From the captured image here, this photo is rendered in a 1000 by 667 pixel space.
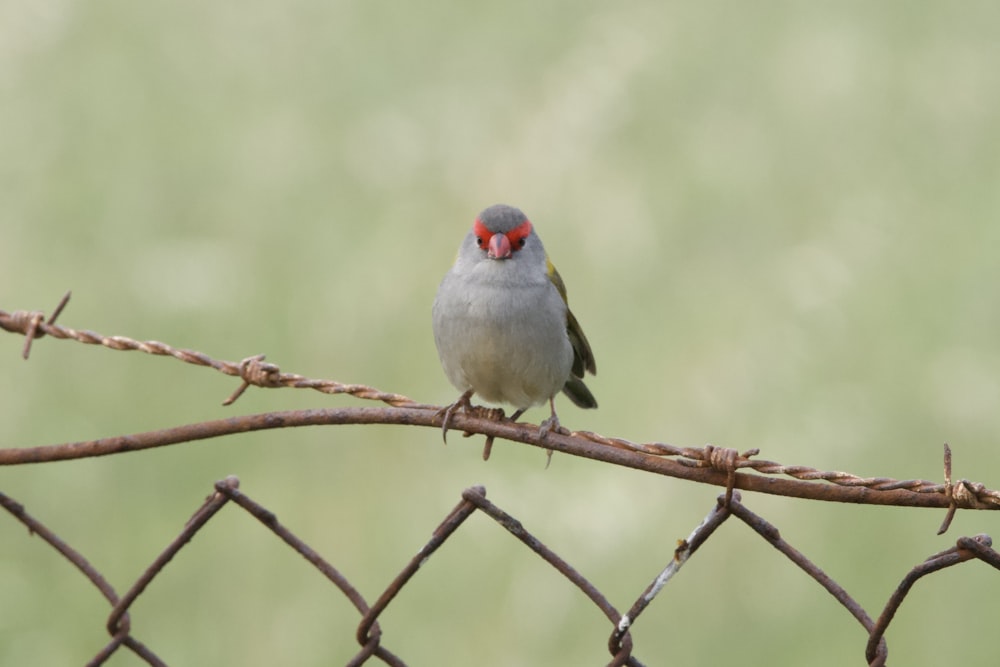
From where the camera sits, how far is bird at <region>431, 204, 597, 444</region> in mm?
3332

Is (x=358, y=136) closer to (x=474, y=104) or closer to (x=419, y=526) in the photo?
(x=474, y=104)

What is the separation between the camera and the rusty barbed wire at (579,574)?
1720 millimetres

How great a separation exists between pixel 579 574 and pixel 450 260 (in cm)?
313

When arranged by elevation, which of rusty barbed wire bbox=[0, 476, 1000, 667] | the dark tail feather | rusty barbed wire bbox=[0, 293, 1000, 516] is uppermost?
the dark tail feather

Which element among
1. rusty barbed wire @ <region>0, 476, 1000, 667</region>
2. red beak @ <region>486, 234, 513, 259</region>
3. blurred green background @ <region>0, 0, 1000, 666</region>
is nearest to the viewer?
rusty barbed wire @ <region>0, 476, 1000, 667</region>

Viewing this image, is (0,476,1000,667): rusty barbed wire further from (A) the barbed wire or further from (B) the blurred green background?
(B) the blurred green background

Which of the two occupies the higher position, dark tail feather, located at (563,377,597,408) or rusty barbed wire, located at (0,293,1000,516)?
dark tail feather, located at (563,377,597,408)

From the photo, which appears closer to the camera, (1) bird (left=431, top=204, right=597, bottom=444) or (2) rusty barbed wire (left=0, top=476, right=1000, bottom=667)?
(2) rusty barbed wire (left=0, top=476, right=1000, bottom=667)

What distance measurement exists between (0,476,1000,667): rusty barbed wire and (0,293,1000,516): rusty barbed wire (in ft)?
0.17

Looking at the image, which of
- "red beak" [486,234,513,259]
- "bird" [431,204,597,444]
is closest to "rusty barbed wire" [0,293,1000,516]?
"bird" [431,204,597,444]

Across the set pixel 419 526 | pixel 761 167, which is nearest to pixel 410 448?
pixel 419 526

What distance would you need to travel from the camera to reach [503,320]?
333 centimetres

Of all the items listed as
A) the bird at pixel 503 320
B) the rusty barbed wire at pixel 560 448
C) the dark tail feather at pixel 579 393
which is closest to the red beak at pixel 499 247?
the bird at pixel 503 320

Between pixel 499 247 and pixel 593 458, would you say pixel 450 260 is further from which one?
pixel 593 458
